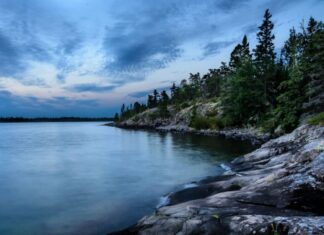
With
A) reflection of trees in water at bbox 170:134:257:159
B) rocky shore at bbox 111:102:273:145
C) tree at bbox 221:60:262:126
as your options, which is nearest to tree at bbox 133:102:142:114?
rocky shore at bbox 111:102:273:145

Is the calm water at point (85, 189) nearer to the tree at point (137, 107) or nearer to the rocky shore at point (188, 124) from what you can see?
the rocky shore at point (188, 124)

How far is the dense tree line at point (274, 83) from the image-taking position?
34.9 m

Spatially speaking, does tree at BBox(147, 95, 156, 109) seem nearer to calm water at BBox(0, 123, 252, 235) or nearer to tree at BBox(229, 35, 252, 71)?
tree at BBox(229, 35, 252, 71)

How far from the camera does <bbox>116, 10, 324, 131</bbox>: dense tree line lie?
34.9 meters

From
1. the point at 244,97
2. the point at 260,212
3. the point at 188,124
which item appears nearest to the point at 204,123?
the point at 188,124

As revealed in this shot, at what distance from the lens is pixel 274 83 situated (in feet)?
186

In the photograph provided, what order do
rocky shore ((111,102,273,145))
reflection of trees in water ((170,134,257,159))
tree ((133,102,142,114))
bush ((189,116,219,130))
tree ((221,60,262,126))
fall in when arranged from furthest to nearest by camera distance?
1. tree ((133,102,142,114))
2. bush ((189,116,219,130))
3. tree ((221,60,262,126))
4. rocky shore ((111,102,273,145))
5. reflection of trees in water ((170,134,257,159))

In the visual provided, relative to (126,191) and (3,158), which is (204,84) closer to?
(3,158)

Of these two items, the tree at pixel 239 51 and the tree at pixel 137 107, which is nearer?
the tree at pixel 239 51

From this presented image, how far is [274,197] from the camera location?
34.8 feet

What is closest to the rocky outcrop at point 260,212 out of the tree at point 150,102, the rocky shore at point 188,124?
the rocky shore at point 188,124

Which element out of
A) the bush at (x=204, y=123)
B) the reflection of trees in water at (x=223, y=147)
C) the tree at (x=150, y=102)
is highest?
the tree at (x=150, y=102)

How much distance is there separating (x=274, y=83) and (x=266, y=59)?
17.4 feet

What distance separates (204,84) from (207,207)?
366ft
